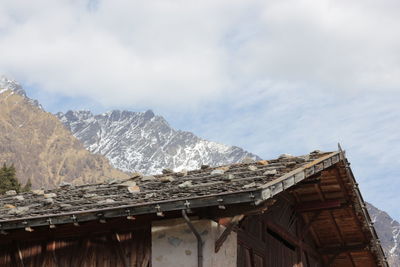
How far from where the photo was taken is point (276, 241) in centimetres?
1478

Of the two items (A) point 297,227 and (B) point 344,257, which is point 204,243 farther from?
(B) point 344,257

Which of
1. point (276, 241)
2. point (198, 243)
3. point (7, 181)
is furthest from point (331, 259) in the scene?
point (7, 181)

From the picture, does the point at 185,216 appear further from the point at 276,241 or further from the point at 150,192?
the point at 276,241

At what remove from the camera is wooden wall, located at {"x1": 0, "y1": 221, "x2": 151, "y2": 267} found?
451 inches

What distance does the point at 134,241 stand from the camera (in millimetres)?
11516

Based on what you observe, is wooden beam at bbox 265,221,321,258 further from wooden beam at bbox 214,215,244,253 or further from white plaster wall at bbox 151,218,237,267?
wooden beam at bbox 214,215,244,253

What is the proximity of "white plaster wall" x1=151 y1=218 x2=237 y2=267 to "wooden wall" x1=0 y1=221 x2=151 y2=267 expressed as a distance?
0.31m

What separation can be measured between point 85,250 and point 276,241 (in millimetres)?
4734

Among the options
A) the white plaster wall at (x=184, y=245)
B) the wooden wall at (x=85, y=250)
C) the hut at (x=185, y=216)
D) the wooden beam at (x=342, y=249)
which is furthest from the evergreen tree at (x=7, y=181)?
the white plaster wall at (x=184, y=245)

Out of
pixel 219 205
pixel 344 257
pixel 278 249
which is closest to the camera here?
pixel 219 205

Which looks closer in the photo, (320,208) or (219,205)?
(219,205)

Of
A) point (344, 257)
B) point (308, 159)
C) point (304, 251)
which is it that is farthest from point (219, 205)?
point (344, 257)

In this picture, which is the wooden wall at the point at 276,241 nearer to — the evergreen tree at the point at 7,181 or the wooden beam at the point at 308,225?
the wooden beam at the point at 308,225

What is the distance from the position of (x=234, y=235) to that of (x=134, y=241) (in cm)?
175
